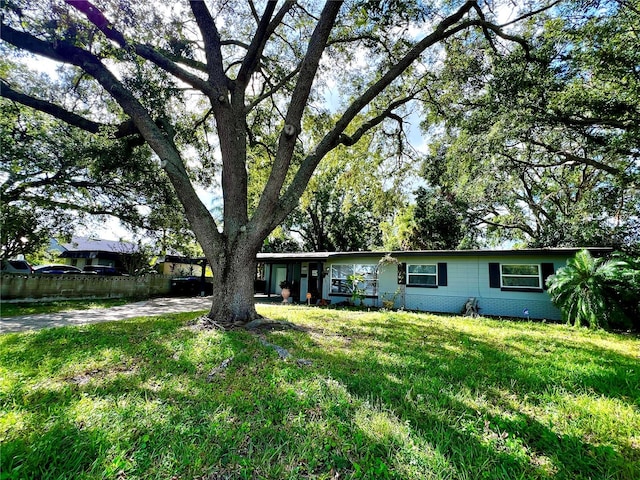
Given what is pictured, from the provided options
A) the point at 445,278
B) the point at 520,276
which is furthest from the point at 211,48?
the point at 520,276

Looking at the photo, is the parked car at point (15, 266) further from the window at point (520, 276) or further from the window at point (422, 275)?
the window at point (520, 276)

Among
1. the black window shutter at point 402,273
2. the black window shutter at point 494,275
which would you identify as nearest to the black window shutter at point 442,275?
the black window shutter at point 402,273

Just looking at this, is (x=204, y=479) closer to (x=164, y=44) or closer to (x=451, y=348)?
(x=451, y=348)

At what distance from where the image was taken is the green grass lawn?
1992mm

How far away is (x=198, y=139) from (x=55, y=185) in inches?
228

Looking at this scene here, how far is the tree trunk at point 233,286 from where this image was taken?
19.4 ft

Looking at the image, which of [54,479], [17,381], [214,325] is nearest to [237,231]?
[214,325]

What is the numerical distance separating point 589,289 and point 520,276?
246 cm

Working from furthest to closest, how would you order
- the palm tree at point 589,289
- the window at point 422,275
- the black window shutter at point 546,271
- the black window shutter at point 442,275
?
the window at point 422,275, the black window shutter at point 442,275, the black window shutter at point 546,271, the palm tree at point 589,289

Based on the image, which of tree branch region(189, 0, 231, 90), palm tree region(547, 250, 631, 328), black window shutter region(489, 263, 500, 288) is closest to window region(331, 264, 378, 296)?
black window shutter region(489, 263, 500, 288)

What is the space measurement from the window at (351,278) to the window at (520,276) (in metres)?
5.19

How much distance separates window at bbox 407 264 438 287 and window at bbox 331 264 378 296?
161 centimetres

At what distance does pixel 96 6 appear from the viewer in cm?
509

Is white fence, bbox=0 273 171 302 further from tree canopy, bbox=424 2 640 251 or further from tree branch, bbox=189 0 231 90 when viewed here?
tree canopy, bbox=424 2 640 251
